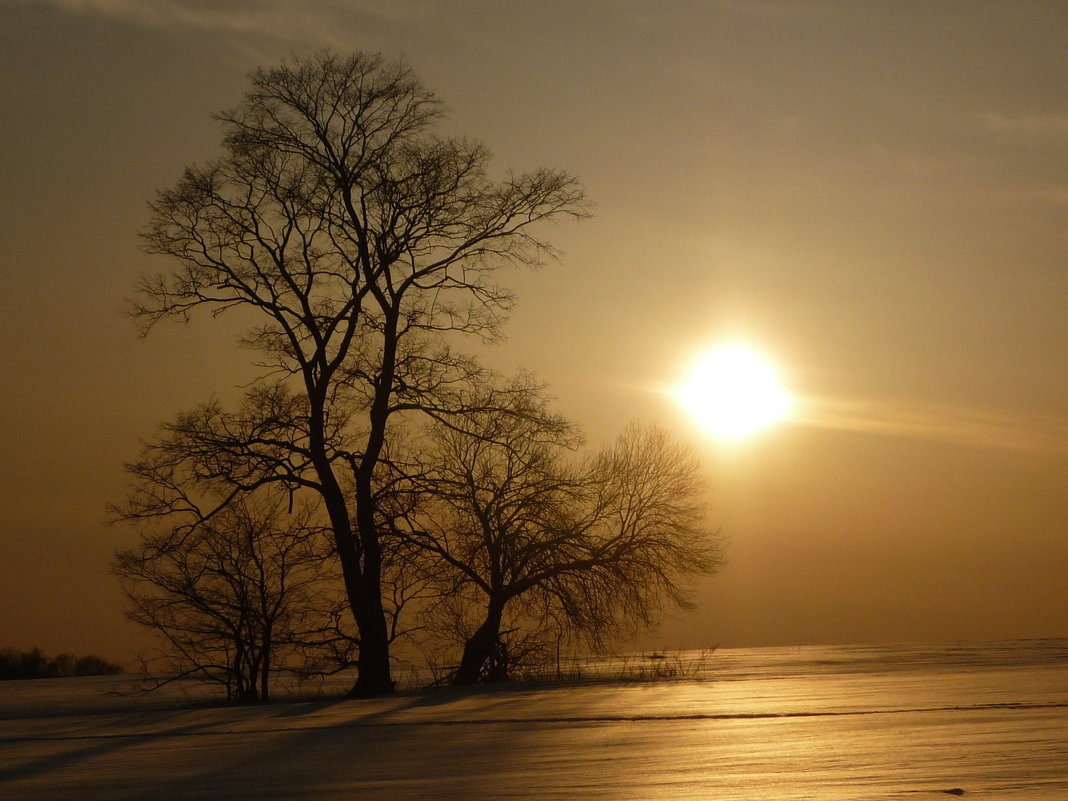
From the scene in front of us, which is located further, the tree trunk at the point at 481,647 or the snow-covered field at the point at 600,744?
the tree trunk at the point at 481,647

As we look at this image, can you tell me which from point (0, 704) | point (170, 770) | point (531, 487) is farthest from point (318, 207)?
point (170, 770)

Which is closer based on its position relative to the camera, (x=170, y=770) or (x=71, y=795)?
(x=71, y=795)

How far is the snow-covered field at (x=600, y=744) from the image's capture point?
7402mm

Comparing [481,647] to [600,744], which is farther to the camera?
[481,647]

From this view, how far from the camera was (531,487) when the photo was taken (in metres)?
22.5

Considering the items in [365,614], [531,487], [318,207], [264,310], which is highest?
[318,207]

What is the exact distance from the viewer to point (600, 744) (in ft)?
31.3

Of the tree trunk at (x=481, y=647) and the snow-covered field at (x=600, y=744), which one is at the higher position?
the tree trunk at (x=481, y=647)

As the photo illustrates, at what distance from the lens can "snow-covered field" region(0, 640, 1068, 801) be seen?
291 inches

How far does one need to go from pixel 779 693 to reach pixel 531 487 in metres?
9.48

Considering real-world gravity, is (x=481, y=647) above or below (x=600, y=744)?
above

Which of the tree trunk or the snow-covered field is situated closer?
the snow-covered field

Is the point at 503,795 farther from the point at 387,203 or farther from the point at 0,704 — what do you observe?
the point at 387,203

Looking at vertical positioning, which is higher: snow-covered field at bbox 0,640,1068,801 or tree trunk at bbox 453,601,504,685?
tree trunk at bbox 453,601,504,685
